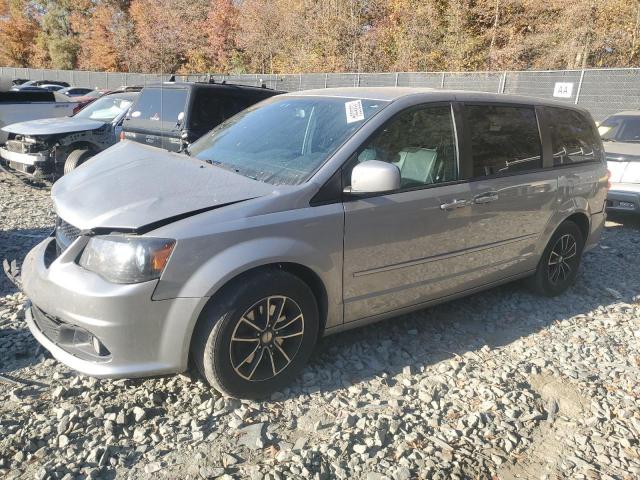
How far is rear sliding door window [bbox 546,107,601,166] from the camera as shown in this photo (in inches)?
179

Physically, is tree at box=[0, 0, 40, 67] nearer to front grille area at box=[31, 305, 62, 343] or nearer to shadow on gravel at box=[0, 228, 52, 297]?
shadow on gravel at box=[0, 228, 52, 297]

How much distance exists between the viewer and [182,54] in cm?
4034

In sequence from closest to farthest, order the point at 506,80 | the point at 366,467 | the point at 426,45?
the point at 366,467, the point at 506,80, the point at 426,45

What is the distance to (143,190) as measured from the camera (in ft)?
9.84

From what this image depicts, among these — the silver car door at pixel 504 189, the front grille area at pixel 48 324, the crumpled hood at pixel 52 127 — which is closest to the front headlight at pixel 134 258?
the front grille area at pixel 48 324

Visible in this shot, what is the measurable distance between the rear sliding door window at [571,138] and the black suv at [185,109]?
438cm

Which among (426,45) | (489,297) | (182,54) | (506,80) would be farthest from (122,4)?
(489,297)

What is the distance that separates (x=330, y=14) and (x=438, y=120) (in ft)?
83.8

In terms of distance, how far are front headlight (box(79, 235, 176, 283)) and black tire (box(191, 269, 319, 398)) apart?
1.19 feet

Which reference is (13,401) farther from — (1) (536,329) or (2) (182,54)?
(2) (182,54)

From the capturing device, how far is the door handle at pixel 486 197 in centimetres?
381

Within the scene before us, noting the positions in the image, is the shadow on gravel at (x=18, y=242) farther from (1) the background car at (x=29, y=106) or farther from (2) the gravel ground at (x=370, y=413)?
(1) the background car at (x=29, y=106)

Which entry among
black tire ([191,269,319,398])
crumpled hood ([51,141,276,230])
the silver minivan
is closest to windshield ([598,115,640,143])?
the silver minivan

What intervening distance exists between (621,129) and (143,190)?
8.45 metres
